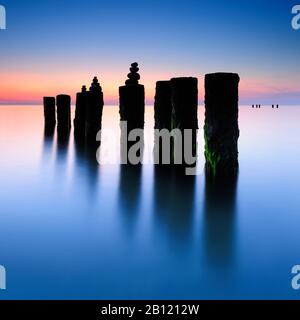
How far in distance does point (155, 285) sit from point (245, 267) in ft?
2.62

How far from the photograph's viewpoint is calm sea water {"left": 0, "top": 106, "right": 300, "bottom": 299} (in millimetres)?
3217

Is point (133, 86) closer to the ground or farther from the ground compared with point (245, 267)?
farther from the ground

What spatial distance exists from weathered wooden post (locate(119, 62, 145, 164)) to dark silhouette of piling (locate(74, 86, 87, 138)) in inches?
229

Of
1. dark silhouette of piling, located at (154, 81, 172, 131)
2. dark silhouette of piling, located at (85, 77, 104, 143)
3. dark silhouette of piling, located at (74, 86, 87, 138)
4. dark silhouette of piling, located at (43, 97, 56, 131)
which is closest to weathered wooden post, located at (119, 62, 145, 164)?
dark silhouette of piling, located at (154, 81, 172, 131)

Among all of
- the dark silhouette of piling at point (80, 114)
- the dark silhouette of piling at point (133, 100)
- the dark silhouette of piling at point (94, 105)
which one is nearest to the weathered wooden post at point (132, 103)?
the dark silhouette of piling at point (133, 100)

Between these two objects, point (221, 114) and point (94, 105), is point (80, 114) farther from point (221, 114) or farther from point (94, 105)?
point (221, 114)

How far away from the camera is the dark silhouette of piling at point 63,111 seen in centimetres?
1625

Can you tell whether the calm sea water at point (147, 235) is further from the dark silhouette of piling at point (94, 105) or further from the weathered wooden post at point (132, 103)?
the dark silhouette of piling at point (94, 105)

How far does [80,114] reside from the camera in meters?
15.2

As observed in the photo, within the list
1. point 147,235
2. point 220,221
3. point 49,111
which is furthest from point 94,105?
point 147,235

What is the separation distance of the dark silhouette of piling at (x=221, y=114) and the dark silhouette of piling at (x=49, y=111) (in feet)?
41.5
